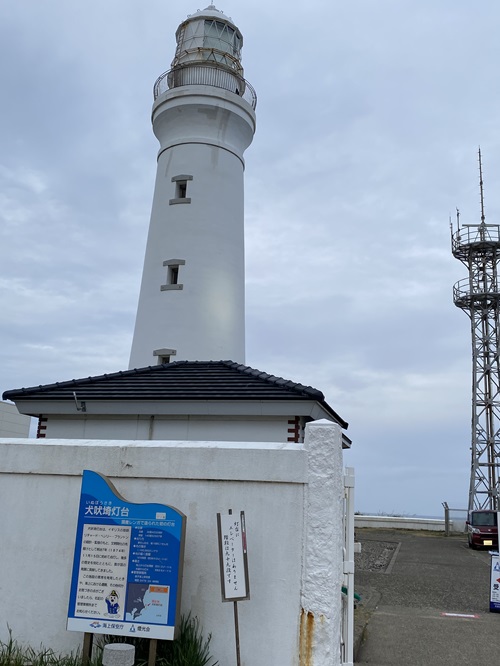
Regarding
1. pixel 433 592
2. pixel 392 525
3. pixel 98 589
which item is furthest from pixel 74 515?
pixel 392 525

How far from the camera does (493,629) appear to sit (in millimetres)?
9516

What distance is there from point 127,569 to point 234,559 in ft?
3.38

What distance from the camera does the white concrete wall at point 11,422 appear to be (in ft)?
78.8

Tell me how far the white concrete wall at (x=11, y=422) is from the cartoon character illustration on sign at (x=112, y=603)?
19.7 m

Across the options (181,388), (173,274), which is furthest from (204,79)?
(181,388)

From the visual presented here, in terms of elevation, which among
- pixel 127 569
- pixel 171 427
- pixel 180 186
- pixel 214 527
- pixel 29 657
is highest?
pixel 180 186

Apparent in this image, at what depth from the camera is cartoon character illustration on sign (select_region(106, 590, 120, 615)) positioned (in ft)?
18.7

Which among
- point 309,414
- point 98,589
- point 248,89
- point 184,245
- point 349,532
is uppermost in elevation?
point 248,89

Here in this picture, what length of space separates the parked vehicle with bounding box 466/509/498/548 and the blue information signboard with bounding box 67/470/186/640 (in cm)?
1913

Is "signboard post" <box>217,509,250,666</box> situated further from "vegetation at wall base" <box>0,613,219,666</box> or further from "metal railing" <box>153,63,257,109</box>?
"metal railing" <box>153,63,257,109</box>

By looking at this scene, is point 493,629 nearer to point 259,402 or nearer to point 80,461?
point 259,402

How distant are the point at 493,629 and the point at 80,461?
7135mm

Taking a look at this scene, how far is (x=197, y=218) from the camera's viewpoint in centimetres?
1684

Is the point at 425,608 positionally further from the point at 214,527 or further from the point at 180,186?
the point at 180,186
